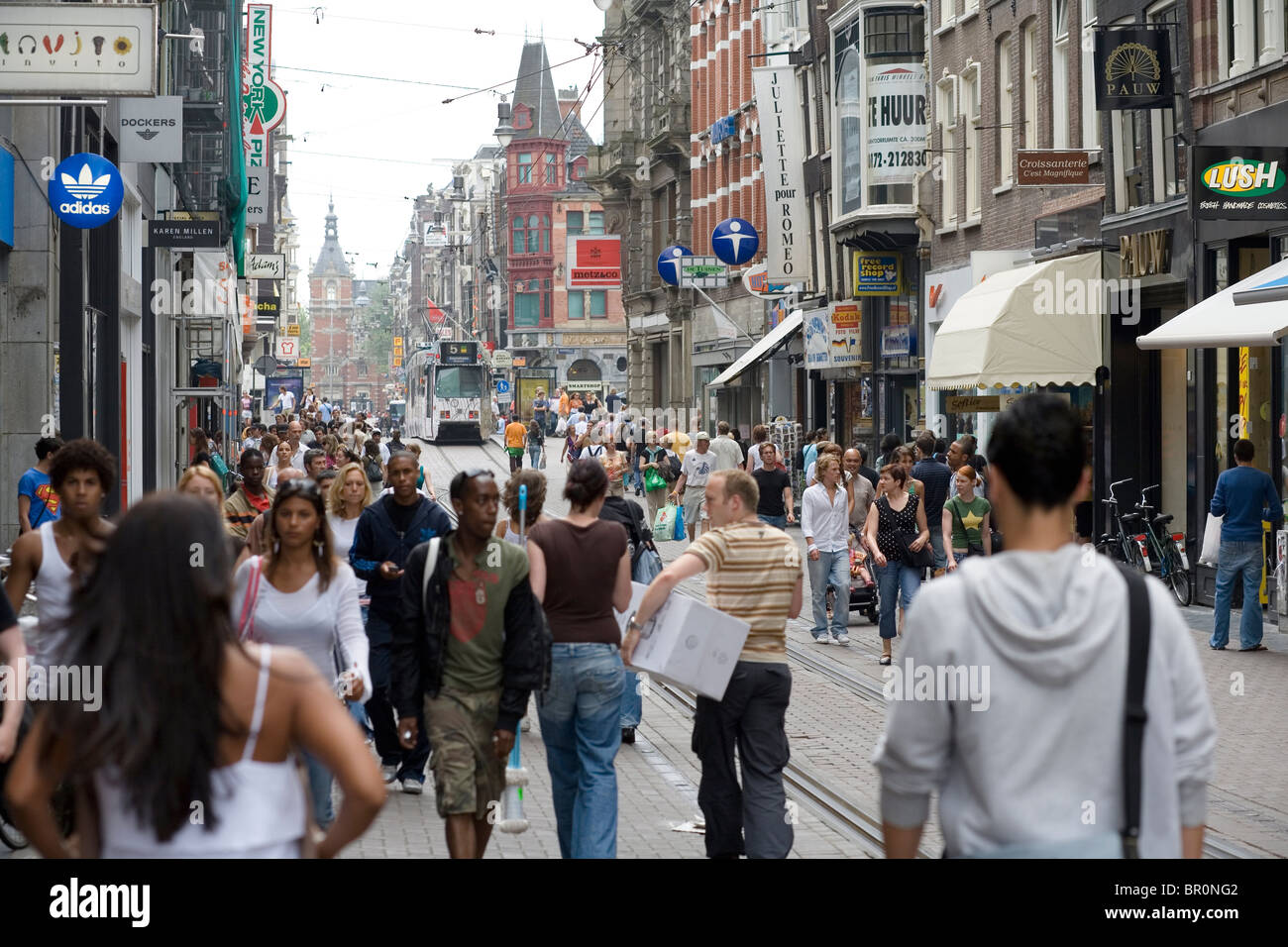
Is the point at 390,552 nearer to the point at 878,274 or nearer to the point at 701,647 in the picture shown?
the point at 701,647

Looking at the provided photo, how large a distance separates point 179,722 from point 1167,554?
17.1m

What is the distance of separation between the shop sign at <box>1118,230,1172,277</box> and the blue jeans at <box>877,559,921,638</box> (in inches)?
298

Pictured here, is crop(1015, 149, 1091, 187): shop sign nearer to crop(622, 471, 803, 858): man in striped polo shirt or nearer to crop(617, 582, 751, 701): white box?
crop(622, 471, 803, 858): man in striped polo shirt

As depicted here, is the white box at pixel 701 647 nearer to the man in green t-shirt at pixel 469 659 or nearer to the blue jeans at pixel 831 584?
the man in green t-shirt at pixel 469 659

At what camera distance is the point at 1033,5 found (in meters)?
25.7

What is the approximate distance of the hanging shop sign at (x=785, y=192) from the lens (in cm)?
3769

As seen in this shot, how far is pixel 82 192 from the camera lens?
15953 millimetres

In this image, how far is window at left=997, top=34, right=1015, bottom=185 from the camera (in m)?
27.1

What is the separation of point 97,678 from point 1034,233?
2331cm

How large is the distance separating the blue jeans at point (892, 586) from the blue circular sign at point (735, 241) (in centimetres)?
2411

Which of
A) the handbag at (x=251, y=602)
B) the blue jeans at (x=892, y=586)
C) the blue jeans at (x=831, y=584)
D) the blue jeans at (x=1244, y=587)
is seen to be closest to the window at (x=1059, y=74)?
the blue jeans at (x=1244, y=587)

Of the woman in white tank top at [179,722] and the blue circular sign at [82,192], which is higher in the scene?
the blue circular sign at [82,192]

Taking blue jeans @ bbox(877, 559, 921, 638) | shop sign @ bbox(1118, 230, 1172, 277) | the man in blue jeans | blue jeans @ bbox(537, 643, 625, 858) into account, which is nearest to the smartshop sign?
shop sign @ bbox(1118, 230, 1172, 277)

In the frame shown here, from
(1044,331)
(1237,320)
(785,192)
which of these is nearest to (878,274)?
(785,192)
